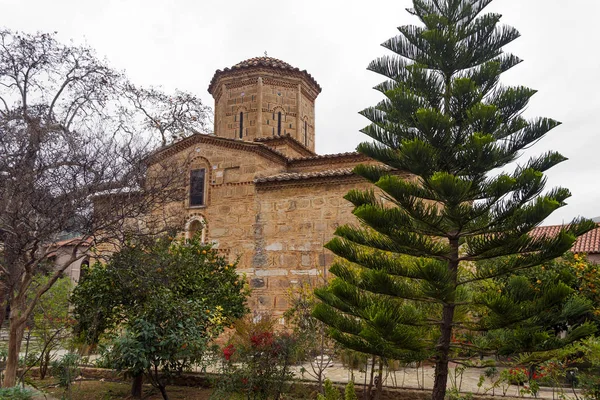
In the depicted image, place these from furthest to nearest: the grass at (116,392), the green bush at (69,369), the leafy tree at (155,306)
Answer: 1. the grass at (116,392)
2. the green bush at (69,369)
3. the leafy tree at (155,306)

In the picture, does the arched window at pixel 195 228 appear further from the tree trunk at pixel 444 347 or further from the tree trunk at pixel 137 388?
the tree trunk at pixel 444 347

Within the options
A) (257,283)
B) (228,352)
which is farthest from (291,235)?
(228,352)

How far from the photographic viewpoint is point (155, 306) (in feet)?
20.9

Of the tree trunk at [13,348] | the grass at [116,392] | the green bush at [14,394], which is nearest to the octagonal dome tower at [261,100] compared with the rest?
the grass at [116,392]

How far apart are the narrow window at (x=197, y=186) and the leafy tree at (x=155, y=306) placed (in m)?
4.06

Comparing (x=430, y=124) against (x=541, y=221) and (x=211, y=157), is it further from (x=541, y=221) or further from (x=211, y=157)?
(x=211, y=157)

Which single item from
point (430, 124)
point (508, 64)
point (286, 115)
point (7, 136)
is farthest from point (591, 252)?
point (7, 136)

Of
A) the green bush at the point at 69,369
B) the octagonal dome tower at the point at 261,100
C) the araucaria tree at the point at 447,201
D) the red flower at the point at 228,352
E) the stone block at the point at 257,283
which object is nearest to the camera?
the araucaria tree at the point at 447,201

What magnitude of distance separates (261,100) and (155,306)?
9094 mm

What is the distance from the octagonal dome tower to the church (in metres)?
0.99

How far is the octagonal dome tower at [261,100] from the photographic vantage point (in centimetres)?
1438

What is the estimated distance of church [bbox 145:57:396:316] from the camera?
1072 centimetres

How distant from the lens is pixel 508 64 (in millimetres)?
5730

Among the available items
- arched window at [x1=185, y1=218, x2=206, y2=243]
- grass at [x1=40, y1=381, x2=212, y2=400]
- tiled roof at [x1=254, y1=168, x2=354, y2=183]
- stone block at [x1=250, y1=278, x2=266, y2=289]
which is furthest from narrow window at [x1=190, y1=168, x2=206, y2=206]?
grass at [x1=40, y1=381, x2=212, y2=400]
